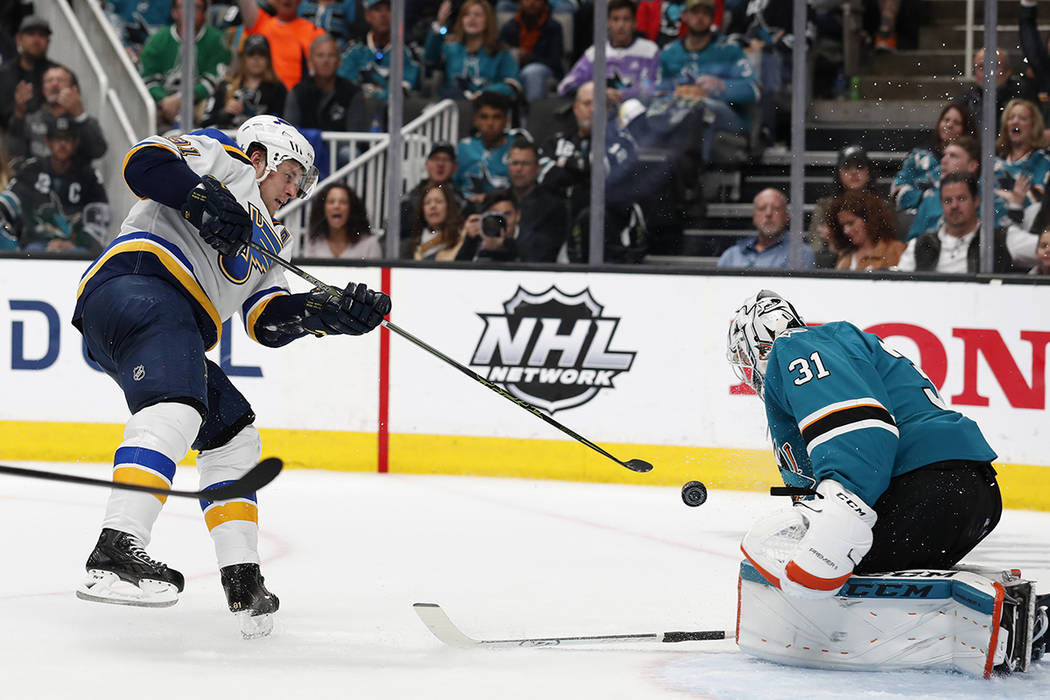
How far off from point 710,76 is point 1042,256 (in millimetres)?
1495

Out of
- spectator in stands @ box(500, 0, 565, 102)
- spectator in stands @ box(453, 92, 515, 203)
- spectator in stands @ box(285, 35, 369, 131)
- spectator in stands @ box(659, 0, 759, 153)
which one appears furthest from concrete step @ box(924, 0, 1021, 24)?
spectator in stands @ box(285, 35, 369, 131)

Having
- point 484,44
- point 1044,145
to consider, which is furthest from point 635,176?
point 1044,145

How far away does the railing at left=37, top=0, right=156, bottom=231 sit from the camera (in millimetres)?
6250

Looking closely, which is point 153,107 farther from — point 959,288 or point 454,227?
point 959,288

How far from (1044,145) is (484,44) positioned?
2437 millimetres

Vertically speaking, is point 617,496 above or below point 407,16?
below

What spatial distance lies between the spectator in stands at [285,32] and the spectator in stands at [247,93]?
4 centimetres

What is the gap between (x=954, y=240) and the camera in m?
5.40

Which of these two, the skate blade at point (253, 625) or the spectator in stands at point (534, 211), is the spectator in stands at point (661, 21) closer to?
the spectator in stands at point (534, 211)

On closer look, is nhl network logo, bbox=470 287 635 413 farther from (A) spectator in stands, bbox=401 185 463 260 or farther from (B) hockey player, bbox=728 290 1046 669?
(B) hockey player, bbox=728 290 1046 669

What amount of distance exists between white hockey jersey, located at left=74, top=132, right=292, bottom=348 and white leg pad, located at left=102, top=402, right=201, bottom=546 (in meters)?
0.35

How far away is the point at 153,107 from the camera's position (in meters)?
6.42

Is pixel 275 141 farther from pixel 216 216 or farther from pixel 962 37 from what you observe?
pixel 962 37

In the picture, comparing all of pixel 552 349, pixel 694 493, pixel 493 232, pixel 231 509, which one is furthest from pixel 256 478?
pixel 493 232
